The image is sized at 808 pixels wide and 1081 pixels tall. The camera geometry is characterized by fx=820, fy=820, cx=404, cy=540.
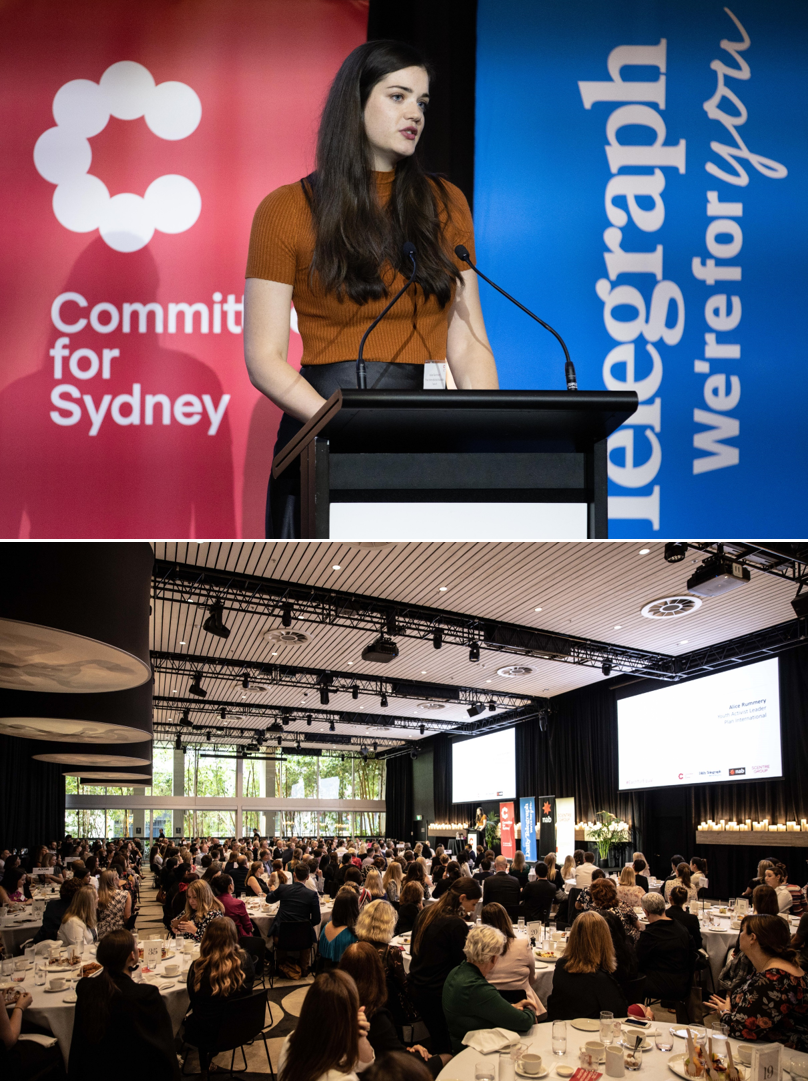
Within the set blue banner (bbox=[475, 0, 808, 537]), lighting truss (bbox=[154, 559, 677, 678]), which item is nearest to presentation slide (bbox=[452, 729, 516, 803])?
lighting truss (bbox=[154, 559, 677, 678])

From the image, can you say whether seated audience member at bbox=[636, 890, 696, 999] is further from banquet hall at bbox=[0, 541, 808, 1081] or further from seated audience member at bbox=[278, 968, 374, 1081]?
seated audience member at bbox=[278, 968, 374, 1081]

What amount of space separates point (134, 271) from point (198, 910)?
587 cm

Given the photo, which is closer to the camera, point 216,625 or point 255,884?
point 216,625

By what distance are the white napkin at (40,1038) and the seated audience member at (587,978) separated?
278cm

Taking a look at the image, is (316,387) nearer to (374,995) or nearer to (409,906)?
(374,995)

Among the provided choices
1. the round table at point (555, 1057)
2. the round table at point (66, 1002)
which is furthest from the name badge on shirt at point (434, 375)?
the round table at point (66, 1002)

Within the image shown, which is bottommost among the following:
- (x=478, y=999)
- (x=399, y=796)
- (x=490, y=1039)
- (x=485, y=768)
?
(x=399, y=796)

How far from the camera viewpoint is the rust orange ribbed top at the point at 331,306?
210 centimetres

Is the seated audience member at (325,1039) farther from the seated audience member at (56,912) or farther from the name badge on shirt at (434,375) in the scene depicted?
the seated audience member at (56,912)

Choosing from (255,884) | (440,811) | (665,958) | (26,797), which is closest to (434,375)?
(665,958)

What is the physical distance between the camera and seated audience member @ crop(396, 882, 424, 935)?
24.0 feet

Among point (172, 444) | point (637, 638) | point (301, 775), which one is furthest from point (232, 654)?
point (301, 775)

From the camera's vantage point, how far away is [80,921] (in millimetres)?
6836

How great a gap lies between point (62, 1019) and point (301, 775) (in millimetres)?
32641
